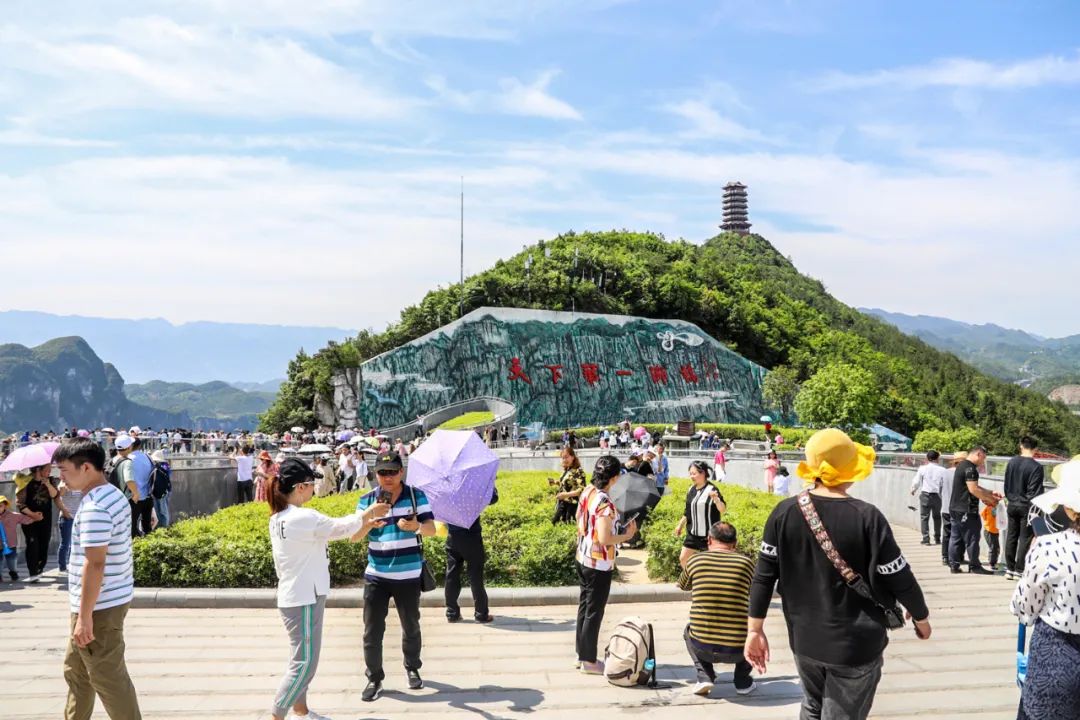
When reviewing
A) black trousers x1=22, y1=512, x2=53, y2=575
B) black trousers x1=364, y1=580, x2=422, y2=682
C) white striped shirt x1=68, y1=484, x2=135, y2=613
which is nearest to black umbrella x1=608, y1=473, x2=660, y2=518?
black trousers x1=364, y1=580, x2=422, y2=682

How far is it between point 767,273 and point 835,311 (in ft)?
33.7

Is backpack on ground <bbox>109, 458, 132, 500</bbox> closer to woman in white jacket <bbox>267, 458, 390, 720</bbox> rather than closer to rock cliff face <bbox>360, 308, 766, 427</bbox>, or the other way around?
woman in white jacket <bbox>267, 458, 390, 720</bbox>

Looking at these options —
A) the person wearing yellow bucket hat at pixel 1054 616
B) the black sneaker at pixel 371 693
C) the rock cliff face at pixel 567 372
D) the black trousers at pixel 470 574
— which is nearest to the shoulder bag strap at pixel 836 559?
the person wearing yellow bucket hat at pixel 1054 616

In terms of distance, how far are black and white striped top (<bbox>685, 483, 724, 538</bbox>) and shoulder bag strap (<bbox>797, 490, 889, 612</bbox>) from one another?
13.1 feet

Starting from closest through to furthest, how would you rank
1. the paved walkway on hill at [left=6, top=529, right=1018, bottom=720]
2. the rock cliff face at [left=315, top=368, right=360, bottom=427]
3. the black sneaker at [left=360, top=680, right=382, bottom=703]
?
the paved walkway on hill at [left=6, top=529, right=1018, bottom=720] → the black sneaker at [left=360, top=680, right=382, bottom=703] → the rock cliff face at [left=315, top=368, right=360, bottom=427]

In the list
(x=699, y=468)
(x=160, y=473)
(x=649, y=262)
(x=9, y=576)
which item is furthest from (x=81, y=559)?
(x=649, y=262)

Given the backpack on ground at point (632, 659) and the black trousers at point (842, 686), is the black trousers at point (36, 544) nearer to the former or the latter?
the backpack on ground at point (632, 659)

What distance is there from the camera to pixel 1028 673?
12.7 ft

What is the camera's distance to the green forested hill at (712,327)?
45.3m

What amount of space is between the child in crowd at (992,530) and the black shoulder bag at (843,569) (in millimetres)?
7760

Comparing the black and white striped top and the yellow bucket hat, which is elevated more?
the yellow bucket hat

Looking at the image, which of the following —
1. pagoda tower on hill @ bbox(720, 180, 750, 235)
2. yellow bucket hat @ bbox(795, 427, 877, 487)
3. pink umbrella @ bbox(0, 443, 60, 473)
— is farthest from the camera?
pagoda tower on hill @ bbox(720, 180, 750, 235)

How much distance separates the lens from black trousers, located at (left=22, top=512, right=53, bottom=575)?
9.59 metres

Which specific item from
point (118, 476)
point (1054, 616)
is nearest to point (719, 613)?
point (1054, 616)
